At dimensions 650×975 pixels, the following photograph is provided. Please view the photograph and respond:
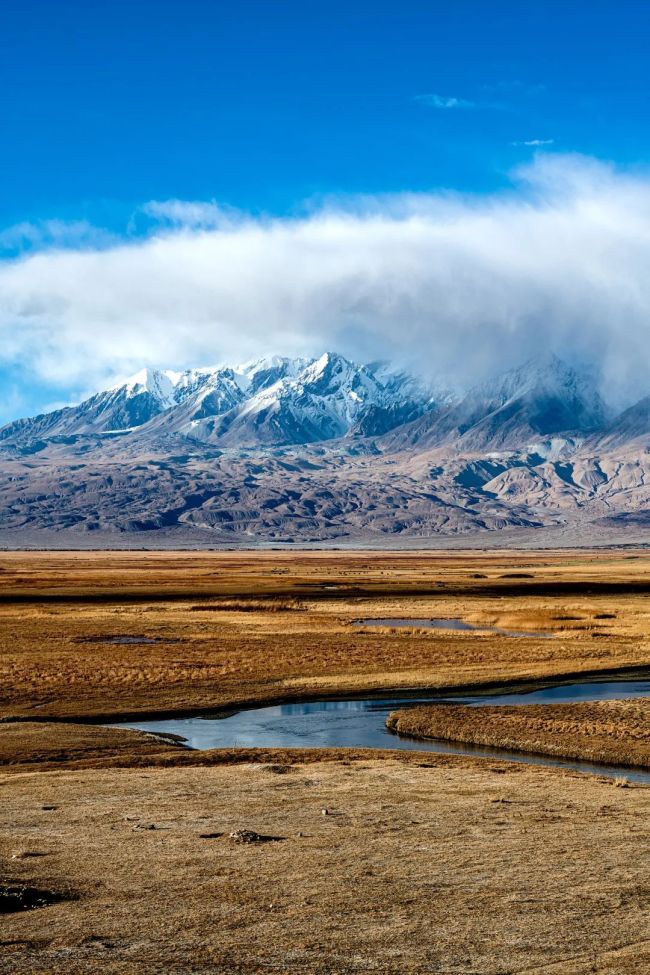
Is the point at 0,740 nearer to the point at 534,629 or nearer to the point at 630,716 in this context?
the point at 630,716

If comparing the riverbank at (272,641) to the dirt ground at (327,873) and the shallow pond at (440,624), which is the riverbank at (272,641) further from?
the dirt ground at (327,873)

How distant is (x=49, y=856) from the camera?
19.8m

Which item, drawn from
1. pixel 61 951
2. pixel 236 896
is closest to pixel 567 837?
pixel 236 896

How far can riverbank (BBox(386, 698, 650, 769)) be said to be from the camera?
1403 inches

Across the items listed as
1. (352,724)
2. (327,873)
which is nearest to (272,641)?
(352,724)

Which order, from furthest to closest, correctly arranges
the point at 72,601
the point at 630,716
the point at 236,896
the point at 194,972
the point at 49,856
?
the point at 72,601, the point at 630,716, the point at 49,856, the point at 236,896, the point at 194,972

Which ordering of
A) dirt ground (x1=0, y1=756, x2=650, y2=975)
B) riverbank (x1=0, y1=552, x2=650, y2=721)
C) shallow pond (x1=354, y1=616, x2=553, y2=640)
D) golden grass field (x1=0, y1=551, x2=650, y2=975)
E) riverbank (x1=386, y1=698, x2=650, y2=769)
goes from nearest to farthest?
dirt ground (x1=0, y1=756, x2=650, y2=975) → golden grass field (x1=0, y1=551, x2=650, y2=975) → riverbank (x1=386, y1=698, x2=650, y2=769) → riverbank (x1=0, y1=552, x2=650, y2=721) → shallow pond (x1=354, y1=616, x2=553, y2=640)

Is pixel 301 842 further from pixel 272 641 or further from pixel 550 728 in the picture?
pixel 272 641

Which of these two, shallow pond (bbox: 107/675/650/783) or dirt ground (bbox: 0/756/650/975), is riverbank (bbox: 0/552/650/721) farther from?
dirt ground (bbox: 0/756/650/975)

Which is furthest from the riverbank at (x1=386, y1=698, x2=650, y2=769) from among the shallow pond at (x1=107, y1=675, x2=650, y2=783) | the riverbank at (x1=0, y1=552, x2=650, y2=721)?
the riverbank at (x1=0, y1=552, x2=650, y2=721)

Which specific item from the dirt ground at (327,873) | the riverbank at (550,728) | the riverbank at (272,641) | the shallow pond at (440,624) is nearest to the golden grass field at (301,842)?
the dirt ground at (327,873)

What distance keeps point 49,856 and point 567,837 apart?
35.5 feet

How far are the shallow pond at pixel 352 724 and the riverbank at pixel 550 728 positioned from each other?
74cm

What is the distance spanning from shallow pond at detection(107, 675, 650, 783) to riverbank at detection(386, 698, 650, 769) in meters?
0.74
